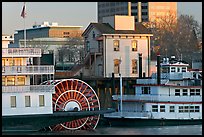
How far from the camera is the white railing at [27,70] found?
3703 centimetres

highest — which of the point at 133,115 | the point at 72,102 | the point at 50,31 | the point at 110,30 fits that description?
the point at 50,31

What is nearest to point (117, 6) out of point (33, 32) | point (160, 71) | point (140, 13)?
point (140, 13)

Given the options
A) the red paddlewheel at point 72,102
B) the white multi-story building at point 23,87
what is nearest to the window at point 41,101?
the white multi-story building at point 23,87

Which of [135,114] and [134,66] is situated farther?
[134,66]

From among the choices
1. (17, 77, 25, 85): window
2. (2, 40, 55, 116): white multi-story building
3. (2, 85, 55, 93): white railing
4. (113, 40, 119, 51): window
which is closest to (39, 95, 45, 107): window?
(2, 40, 55, 116): white multi-story building

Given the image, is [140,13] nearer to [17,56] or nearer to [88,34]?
[88,34]

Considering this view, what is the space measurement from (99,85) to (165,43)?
117ft

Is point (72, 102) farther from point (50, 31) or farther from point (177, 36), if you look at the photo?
point (50, 31)

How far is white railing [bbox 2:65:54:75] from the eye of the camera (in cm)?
3703

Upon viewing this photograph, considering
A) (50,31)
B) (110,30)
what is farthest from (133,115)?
Result: (50,31)

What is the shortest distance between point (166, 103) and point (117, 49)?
10.5m

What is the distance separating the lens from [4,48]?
3750 cm

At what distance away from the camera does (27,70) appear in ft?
123

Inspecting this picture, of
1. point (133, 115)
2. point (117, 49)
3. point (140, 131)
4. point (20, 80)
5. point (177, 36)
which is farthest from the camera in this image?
point (177, 36)
